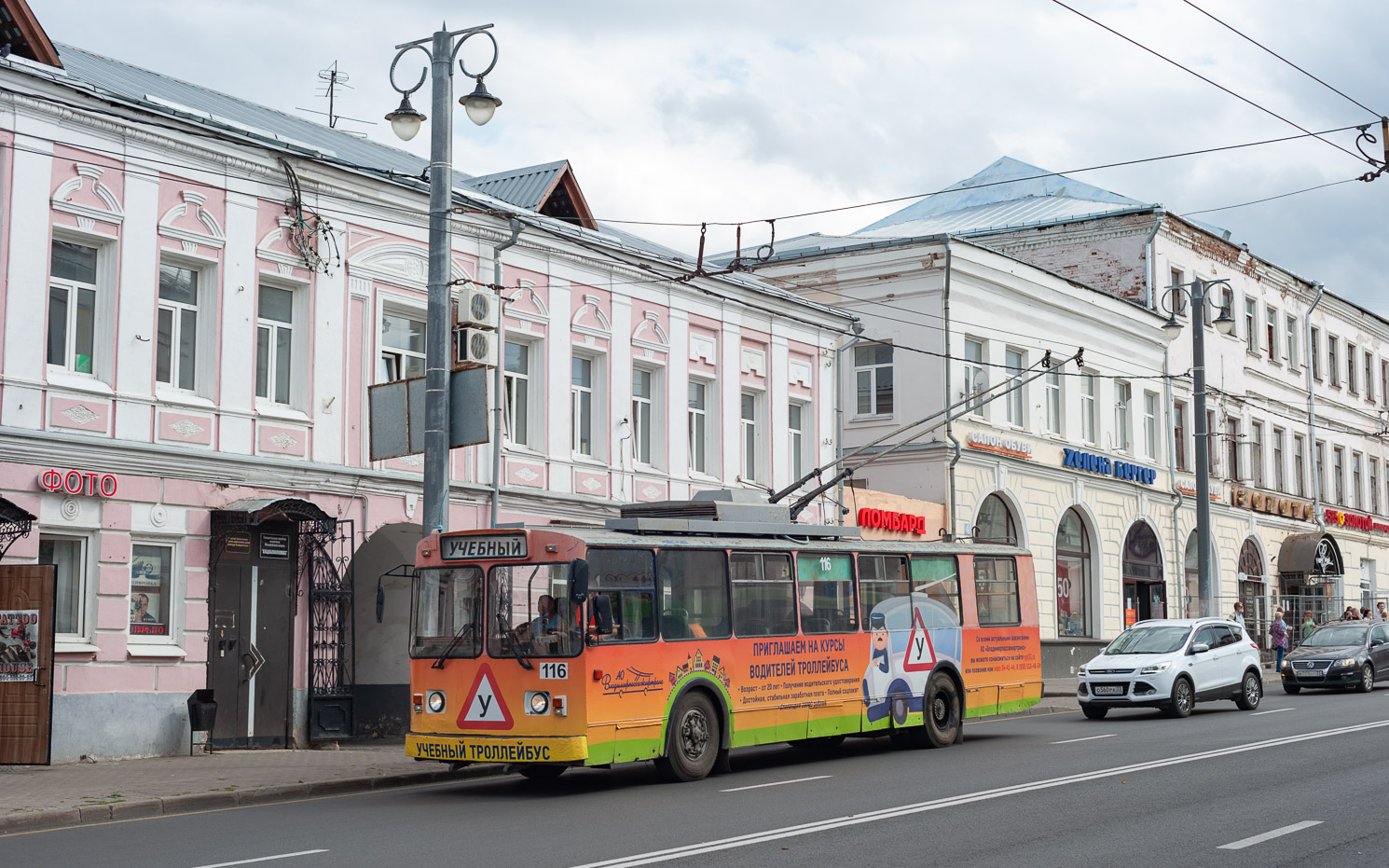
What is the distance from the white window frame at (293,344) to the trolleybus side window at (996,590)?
30.8 feet

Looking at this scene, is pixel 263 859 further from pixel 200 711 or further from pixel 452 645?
pixel 200 711

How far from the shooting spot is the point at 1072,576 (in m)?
38.5

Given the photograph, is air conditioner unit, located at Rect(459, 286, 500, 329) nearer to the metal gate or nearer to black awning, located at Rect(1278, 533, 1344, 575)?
the metal gate

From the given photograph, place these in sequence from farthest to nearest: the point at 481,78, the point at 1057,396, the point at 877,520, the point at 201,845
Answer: the point at 1057,396
the point at 877,520
the point at 481,78
the point at 201,845

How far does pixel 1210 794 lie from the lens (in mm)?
12789

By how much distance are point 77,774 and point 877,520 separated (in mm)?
18669

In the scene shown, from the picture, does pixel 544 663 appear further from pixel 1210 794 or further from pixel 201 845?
pixel 1210 794

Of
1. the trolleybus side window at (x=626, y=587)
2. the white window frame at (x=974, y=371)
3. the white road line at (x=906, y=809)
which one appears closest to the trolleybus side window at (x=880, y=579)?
the trolleybus side window at (x=626, y=587)

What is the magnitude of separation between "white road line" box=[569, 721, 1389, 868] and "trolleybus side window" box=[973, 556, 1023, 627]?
12.8 feet

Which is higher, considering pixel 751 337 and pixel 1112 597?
pixel 751 337

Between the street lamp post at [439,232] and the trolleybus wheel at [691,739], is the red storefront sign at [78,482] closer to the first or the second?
the street lamp post at [439,232]

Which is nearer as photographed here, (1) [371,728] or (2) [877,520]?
(1) [371,728]

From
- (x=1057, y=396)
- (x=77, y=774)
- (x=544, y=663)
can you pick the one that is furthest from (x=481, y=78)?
(x=1057, y=396)

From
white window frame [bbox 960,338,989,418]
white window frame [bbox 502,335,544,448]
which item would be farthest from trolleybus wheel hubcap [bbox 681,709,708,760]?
white window frame [bbox 960,338,989,418]
